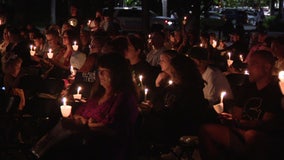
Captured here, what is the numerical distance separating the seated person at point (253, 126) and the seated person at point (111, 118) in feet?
3.18

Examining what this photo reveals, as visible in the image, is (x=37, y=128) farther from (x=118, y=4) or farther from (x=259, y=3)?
(x=259, y=3)

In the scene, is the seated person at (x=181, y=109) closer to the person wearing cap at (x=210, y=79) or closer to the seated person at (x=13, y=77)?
the person wearing cap at (x=210, y=79)

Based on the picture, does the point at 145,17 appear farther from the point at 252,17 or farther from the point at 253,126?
the point at 252,17

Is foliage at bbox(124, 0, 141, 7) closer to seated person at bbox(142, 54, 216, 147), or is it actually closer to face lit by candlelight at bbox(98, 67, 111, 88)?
seated person at bbox(142, 54, 216, 147)

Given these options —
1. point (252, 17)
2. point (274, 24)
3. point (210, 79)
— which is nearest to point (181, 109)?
point (210, 79)

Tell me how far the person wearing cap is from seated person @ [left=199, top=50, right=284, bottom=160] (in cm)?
125

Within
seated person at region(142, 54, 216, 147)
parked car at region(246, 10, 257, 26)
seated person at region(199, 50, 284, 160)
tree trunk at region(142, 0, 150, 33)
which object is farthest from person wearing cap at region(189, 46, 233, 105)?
parked car at region(246, 10, 257, 26)

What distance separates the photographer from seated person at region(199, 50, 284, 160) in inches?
218

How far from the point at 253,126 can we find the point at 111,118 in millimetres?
1425

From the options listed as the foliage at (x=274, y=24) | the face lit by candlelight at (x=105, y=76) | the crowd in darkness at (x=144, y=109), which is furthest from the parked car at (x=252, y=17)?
the face lit by candlelight at (x=105, y=76)

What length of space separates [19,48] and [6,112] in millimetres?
3869

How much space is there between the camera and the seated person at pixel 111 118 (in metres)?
5.24

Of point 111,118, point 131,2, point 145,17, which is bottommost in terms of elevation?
point 131,2

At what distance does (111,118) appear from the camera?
530 cm
